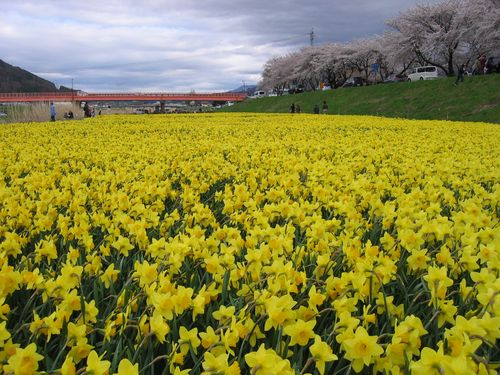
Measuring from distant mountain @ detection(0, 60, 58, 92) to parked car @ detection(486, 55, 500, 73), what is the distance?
146273mm

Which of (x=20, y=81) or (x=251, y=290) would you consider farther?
(x=20, y=81)

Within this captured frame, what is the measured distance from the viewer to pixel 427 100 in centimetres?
3294

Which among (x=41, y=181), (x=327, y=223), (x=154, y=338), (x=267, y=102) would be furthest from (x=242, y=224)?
(x=267, y=102)

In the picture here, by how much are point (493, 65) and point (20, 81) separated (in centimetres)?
16301

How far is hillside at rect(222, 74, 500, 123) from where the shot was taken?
91.1 feet

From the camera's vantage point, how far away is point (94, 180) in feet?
18.7

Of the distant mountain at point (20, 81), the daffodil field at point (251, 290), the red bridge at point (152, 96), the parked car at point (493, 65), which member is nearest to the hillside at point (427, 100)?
the parked car at point (493, 65)

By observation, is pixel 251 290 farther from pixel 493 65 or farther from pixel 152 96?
pixel 152 96

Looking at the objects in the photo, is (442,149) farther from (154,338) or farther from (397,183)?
(154,338)

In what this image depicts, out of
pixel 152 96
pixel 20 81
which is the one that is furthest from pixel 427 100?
pixel 20 81

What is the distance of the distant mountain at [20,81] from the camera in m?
154

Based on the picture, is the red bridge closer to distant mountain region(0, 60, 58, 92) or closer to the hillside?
the hillside

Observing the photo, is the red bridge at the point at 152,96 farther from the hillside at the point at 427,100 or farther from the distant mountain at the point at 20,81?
the distant mountain at the point at 20,81

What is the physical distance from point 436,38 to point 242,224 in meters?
45.3
